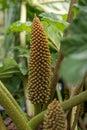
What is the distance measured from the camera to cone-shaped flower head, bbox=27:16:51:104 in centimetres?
68

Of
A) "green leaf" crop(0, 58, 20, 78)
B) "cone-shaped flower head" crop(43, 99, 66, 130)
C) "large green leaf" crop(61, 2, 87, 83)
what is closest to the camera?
"large green leaf" crop(61, 2, 87, 83)

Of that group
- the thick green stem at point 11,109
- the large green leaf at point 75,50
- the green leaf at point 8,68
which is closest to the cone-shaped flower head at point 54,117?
the thick green stem at point 11,109

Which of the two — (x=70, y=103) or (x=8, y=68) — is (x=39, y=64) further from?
(x=8, y=68)

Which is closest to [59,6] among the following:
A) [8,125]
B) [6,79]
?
[6,79]

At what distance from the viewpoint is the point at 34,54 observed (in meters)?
0.68

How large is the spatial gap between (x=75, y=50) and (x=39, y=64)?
33 centimetres

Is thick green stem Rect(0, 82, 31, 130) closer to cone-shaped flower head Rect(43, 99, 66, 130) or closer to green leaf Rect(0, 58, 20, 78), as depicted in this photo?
cone-shaped flower head Rect(43, 99, 66, 130)

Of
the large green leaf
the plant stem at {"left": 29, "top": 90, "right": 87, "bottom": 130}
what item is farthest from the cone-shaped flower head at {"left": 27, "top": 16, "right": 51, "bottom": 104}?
the large green leaf

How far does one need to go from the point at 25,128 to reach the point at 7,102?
60 millimetres

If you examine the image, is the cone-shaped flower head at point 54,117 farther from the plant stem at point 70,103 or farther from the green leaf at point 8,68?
the green leaf at point 8,68

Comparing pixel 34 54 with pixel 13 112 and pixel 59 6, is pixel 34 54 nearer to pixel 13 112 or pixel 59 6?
pixel 13 112

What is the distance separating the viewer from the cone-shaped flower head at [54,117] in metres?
0.56

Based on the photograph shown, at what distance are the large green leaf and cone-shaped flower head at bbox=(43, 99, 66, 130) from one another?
19cm

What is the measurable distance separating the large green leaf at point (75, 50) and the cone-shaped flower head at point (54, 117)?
0.19 meters
